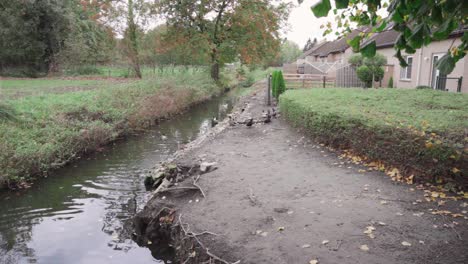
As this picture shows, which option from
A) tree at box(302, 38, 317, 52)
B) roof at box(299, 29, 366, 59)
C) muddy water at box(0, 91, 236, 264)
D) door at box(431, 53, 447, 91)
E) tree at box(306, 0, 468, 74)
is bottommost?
muddy water at box(0, 91, 236, 264)

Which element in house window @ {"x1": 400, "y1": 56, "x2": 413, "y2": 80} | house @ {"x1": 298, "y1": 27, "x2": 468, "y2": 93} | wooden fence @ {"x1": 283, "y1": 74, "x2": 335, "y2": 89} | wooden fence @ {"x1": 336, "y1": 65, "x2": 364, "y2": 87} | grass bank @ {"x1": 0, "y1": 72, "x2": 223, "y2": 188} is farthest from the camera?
wooden fence @ {"x1": 283, "y1": 74, "x2": 335, "y2": 89}

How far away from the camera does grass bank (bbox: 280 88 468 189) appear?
6.27 m

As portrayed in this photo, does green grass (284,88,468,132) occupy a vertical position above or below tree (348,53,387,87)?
below

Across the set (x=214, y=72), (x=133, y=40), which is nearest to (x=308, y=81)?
(x=214, y=72)

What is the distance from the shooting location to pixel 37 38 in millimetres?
32031

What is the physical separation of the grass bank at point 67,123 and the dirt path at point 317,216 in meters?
4.75

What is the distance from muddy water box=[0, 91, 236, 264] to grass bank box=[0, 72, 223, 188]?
1.49ft

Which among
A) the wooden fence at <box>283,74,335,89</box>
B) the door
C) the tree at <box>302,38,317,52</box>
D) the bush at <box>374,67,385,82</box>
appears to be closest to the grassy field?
the wooden fence at <box>283,74,335,89</box>

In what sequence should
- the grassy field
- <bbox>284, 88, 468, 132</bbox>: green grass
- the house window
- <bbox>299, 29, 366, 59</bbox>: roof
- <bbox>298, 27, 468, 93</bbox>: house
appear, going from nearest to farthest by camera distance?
<bbox>284, 88, 468, 132</bbox>: green grass → <bbox>298, 27, 468, 93</bbox>: house → the grassy field → the house window → <bbox>299, 29, 366, 59</bbox>: roof

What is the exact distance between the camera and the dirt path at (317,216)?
14.9ft

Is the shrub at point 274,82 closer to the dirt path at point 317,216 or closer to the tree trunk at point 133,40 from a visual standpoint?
the dirt path at point 317,216

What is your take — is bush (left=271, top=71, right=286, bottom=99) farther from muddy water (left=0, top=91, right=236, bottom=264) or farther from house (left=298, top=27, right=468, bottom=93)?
muddy water (left=0, top=91, right=236, bottom=264)

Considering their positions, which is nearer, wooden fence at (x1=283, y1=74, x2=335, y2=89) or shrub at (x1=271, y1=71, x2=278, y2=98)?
shrub at (x1=271, y1=71, x2=278, y2=98)

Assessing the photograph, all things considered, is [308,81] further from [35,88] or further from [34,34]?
[34,34]
